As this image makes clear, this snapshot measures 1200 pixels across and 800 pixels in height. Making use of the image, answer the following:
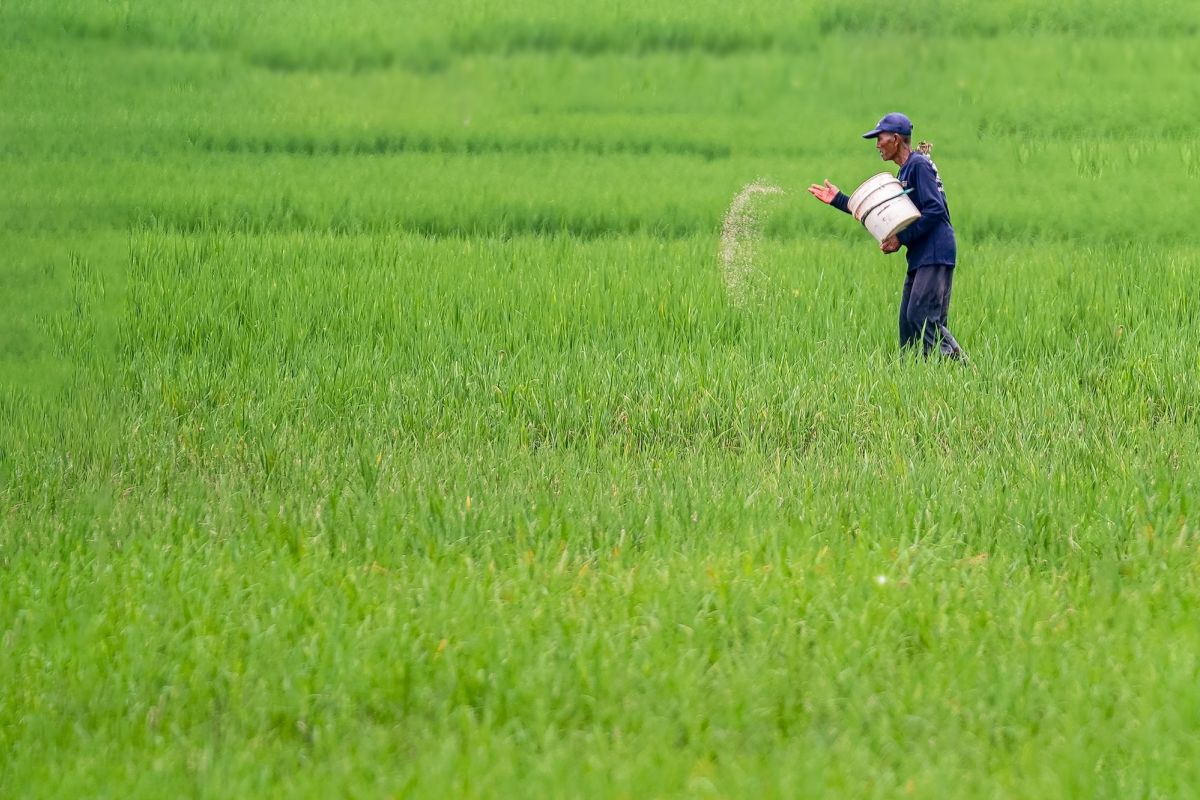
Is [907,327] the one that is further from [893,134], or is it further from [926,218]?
[893,134]

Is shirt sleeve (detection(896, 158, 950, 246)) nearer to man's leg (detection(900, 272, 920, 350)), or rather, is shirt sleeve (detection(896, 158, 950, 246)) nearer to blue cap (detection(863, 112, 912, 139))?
blue cap (detection(863, 112, 912, 139))

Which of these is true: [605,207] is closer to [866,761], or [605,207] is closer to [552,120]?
[552,120]

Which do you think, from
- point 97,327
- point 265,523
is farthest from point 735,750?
point 97,327

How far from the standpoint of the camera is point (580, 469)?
17.2 ft

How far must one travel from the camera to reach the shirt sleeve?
6855 mm

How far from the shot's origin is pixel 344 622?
3789mm

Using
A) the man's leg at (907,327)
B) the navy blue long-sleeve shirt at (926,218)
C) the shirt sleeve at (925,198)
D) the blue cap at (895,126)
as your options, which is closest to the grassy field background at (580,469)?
the man's leg at (907,327)

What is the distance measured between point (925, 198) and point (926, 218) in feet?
0.30

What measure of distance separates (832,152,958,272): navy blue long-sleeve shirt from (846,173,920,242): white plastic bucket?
0.22ft

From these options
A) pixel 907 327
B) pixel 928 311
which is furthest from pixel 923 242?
pixel 907 327

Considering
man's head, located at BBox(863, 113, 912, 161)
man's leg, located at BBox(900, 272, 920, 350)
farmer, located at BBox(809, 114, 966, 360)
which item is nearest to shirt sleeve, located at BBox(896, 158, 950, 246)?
farmer, located at BBox(809, 114, 966, 360)

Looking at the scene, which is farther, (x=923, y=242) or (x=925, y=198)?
(x=923, y=242)

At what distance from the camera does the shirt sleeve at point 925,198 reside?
6.86m

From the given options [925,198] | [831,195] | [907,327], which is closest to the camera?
[831,195]
